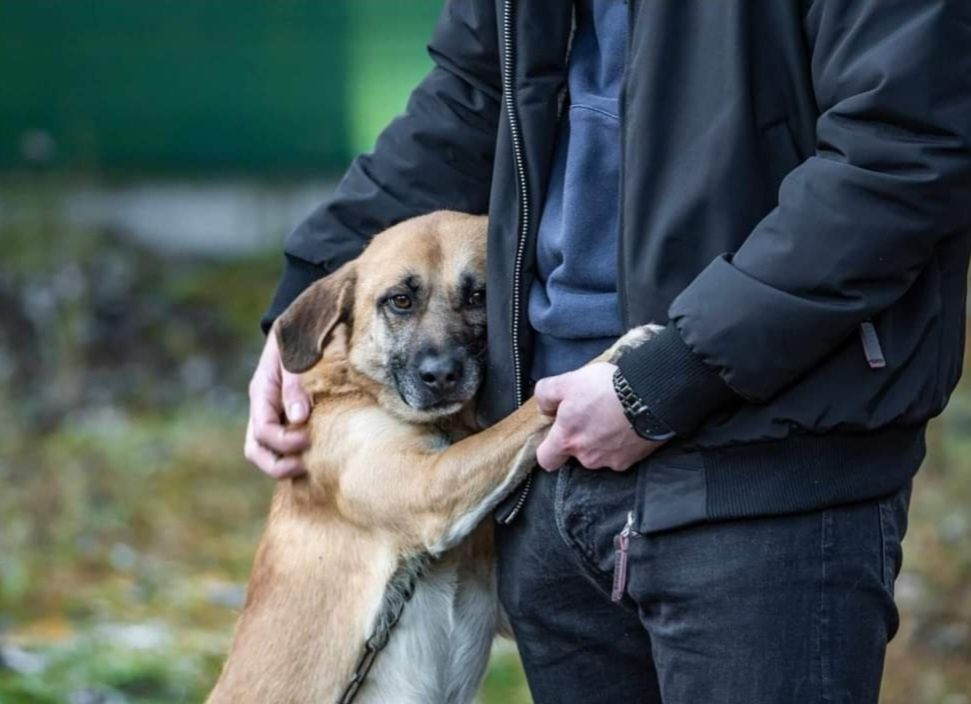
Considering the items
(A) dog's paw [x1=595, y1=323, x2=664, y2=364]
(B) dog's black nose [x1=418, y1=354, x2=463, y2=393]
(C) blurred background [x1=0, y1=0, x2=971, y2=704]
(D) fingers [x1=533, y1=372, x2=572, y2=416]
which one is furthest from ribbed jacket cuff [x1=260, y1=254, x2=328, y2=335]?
(C) blurred background [x1=0, y1=0, x2=971, y2=704]

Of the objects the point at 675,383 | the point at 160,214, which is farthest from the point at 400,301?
the point at 160,214

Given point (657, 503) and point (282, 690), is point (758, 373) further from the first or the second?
point (282, 690)

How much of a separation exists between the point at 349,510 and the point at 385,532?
4.0 inches

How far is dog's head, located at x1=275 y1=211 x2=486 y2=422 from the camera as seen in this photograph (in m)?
3.23

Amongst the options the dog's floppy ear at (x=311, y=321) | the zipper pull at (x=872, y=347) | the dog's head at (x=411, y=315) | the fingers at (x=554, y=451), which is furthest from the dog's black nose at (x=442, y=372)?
the zipper pull at (x=872, y=347)

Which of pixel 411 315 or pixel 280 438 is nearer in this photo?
pixel 280 438

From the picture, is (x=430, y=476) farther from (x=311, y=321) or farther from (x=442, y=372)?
(x=311, y=321)

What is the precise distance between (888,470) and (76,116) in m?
6.90

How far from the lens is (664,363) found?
2.21 metres

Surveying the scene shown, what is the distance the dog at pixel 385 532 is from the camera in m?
3.20

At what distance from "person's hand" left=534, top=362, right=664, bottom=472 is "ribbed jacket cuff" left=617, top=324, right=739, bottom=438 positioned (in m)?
0.06

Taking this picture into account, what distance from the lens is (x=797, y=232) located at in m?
2.08

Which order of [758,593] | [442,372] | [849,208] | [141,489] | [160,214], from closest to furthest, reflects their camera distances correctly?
1. [849,208]
2. [758,593]
3. [442,372]
4. [141,489]
5. [160,214]

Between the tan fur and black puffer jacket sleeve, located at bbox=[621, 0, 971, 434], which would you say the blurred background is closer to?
the tan fur
